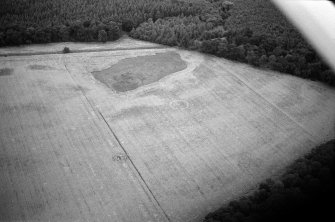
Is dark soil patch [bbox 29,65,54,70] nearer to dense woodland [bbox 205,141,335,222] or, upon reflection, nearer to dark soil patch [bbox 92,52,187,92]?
dark soil patch [bbox 92,52,187,92]

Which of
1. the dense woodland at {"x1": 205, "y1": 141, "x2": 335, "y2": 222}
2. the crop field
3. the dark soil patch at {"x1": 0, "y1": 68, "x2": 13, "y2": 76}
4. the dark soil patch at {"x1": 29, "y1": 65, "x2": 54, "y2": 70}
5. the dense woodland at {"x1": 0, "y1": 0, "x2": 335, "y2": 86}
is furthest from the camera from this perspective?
the dense woodland at {"x1": 0, "y1": 0, "x2": 335, "y2": 86}

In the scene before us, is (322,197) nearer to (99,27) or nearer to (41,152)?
(41,152)

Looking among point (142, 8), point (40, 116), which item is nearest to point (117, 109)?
point (40, 116)

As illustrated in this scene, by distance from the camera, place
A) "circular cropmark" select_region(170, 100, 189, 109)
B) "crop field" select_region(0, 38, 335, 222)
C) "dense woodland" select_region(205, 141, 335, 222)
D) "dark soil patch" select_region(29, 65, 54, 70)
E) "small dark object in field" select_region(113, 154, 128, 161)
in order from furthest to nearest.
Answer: "dark soil patch" select_region(29, 65, 54, 70)
"circular cropmark" select_region(170, 100, 189, 109)
"small dark object in field" select_region(113, 154, 128, 161)
"crop field" select_region(0, 38, 335, 222)
"dense woodland" select_region(205, 141, 335, 222)

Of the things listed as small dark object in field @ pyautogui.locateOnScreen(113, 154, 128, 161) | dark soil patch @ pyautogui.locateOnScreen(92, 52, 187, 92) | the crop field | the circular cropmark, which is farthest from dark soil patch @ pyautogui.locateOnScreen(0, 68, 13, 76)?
the circular cropmark

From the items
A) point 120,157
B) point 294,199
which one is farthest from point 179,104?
point 294,199

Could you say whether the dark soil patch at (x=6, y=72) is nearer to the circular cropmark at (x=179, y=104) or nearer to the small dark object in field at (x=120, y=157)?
the small dark object in field at (x=120, y=157)
